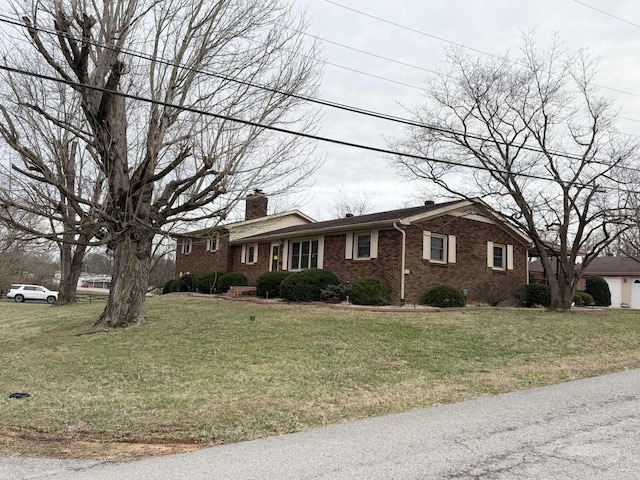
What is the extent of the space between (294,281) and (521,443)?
1364 cm

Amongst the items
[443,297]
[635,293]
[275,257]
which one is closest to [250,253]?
[275,257]

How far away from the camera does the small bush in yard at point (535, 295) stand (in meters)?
20.2

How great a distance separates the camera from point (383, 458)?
463cm

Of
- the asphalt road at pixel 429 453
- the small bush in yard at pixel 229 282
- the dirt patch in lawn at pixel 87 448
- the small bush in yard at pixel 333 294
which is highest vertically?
the small bush in yard at pixel 229 282

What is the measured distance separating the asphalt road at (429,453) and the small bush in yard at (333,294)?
1102 centimetres

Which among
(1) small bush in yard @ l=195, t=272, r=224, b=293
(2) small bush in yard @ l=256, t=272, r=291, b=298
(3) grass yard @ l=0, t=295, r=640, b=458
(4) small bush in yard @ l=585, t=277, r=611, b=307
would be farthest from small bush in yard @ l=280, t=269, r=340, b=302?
(4) small bush in yard @ l=585, t=277, r=611, b=307

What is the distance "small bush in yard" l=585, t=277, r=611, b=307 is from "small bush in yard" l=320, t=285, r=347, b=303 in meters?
15.2

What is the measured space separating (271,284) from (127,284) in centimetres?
787

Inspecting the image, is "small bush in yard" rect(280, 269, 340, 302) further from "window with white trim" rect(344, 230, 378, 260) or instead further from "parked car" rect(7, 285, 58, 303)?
"parked car" rect(7, 285, 58, 303)

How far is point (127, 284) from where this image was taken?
13258 millimetres

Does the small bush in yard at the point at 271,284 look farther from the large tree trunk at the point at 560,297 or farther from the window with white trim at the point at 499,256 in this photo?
the large tree trunk at the point at 560,297

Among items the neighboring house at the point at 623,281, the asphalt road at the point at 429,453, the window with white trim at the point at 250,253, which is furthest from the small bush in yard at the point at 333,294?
the neighboring house at the point at 623,281

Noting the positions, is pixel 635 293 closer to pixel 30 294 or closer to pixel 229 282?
pixel 229 282

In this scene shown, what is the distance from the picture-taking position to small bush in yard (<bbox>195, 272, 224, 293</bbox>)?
24891mm
